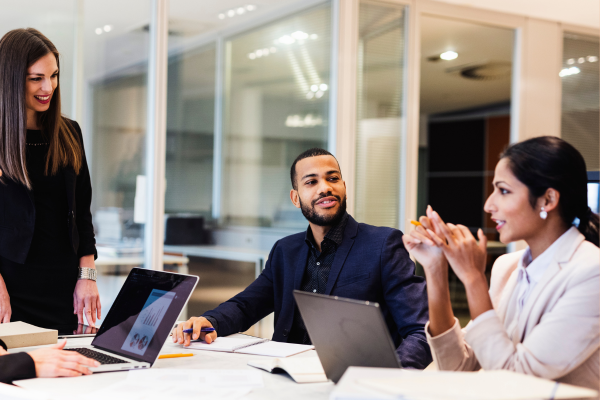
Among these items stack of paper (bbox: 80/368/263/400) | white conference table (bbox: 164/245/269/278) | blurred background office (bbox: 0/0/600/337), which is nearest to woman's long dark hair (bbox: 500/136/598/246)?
stack of paper (bbox: 80/368/263/400)

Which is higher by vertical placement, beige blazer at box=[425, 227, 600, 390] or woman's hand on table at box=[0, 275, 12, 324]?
beige blazer at box=[425, 227, 600, 390]

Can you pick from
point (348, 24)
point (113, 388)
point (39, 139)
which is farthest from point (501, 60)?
point (113, 388)

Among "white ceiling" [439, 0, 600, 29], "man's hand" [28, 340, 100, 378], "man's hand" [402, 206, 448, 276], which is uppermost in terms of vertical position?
"white ceiling" [439, 0, 600, 29]

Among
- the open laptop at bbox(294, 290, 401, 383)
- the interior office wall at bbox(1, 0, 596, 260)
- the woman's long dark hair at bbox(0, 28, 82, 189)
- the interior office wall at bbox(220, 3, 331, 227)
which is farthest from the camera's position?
the interior office wall at bbox(220, 3, 331, 227)

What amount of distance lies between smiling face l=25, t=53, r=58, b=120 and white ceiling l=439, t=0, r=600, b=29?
10.7 ft

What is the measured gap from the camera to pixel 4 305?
1.99m

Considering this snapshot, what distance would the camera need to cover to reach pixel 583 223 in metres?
1.39

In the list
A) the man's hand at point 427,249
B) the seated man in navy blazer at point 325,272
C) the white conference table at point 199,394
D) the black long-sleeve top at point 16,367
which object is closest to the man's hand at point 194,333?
the seated man in navy blazer at point 325,272

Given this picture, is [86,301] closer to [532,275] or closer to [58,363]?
[58,363]

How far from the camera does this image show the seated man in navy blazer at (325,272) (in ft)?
6.28

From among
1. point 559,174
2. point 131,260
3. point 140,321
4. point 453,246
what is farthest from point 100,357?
point 131,260

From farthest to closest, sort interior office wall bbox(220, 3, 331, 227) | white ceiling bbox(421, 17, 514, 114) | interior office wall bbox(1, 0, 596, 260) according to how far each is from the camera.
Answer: white ceiling bbox(421, 17, 514, 114)
interior office wall bbox(220, 3, 331, 227)
interior office wall bbox(1, 0, 596, 260)

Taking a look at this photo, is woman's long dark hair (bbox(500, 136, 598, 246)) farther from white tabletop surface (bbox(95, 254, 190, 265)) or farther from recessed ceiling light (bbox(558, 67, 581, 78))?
recessed ceiling light (bbox(558, 67, 581, 78))

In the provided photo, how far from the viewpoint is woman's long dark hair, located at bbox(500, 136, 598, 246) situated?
52.4 inches
